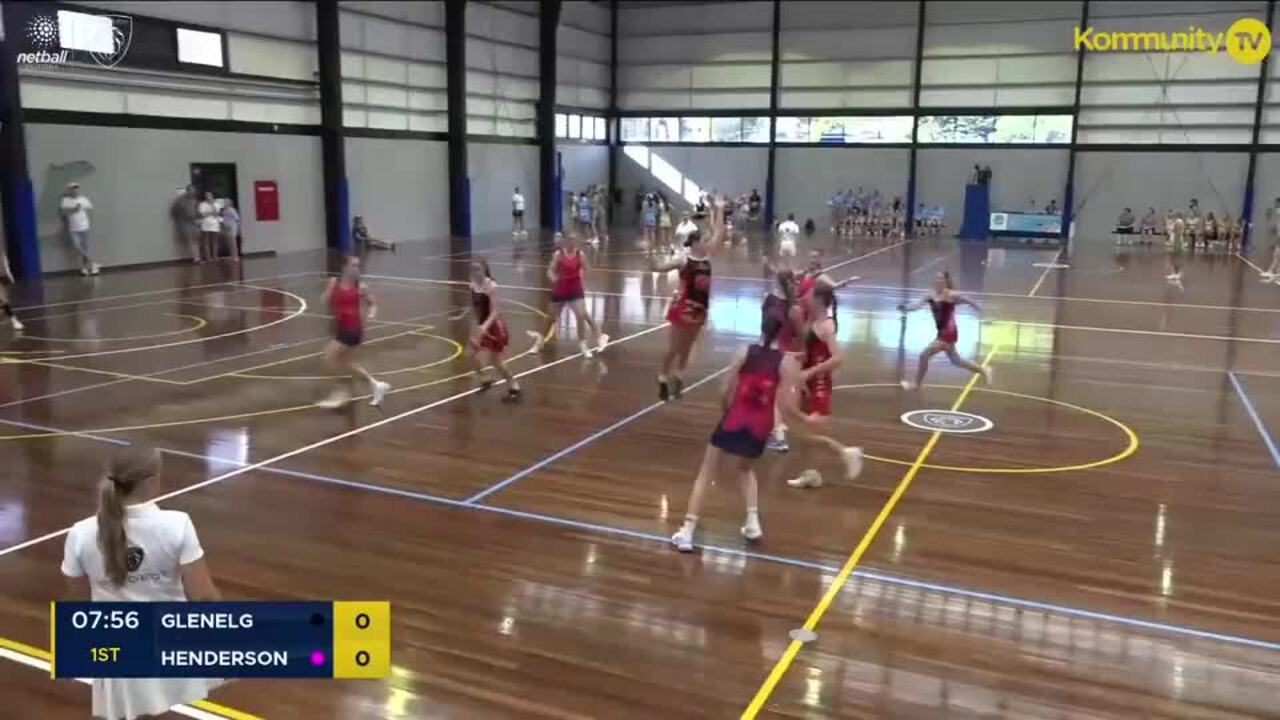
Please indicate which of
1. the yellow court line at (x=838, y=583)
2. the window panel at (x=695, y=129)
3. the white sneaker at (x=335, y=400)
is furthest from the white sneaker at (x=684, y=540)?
→ the window panel at (x=695, y=129)

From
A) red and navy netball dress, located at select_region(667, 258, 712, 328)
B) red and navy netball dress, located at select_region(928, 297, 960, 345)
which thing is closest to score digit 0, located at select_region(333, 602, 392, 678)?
red and navy netball dress, located at select_region(667, 258, 712, 328)

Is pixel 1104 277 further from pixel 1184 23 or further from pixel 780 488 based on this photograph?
pixel 780 488

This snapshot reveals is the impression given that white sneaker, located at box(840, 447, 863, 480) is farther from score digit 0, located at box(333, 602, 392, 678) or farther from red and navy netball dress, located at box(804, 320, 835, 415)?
score digit 0, located at box(333, 602, 392, 678)

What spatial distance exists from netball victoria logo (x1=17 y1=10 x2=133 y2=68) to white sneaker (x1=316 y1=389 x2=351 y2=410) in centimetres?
1586

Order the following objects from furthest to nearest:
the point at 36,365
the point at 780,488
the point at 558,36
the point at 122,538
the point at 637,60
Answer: the point at 637,60 < the point at 558,36 < the point at 36,365 < the point at 780,488 < the point at 122,538

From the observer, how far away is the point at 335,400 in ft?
40.5

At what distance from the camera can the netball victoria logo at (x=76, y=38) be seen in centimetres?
2311

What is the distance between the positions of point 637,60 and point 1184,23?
2204 cm

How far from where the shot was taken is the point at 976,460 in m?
10.2

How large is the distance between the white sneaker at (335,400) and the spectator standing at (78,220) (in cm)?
1494

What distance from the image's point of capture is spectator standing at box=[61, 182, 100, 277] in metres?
23.9

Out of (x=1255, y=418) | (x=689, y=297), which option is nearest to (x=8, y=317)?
(x=689, y=297)

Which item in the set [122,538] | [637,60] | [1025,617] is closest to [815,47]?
[637,60]

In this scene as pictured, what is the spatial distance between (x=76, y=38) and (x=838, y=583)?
944 inches
